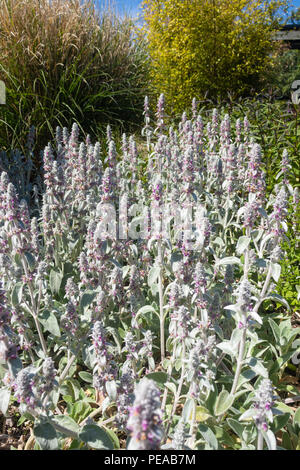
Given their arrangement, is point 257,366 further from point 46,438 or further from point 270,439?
point 46,438

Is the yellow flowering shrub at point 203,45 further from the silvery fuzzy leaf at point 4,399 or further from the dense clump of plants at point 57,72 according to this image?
A: the silvery fuzzy leaf at point 4,399

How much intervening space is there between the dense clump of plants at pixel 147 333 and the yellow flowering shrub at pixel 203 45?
6.07m

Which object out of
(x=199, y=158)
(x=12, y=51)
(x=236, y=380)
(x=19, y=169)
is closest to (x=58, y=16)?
(x=12, y=51)

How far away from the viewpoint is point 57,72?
6895 millimetres

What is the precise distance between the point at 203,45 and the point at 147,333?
8.45 m

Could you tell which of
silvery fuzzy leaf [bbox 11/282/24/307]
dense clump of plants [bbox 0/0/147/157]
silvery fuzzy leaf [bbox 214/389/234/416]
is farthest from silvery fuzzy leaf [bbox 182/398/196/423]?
dense clump of plants [bbox 0/0/147/157]

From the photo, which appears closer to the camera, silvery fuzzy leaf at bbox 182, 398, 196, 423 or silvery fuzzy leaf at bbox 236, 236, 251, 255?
silvery fuzzy leaf at bbox 182, 398, 196, 423

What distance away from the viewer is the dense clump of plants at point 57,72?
6.22 metres

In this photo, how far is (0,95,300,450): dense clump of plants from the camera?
4.91 ft

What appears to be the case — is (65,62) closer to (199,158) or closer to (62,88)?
(62,88)

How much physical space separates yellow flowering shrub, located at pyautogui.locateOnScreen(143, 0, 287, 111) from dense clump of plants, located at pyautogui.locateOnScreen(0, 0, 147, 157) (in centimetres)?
84

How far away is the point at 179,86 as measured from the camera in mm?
8555

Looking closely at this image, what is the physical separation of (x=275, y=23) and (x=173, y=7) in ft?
9.53

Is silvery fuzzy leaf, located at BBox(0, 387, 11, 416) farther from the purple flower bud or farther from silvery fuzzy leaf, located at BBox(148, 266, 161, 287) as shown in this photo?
silvery fuzzy leaf, located at BBox(148, 266, 161, 287)
